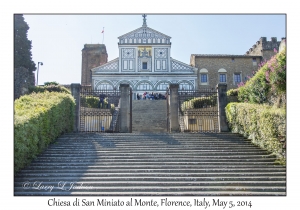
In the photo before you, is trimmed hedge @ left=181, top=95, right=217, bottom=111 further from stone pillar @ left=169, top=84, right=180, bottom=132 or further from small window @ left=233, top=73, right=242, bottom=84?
small window @ left=233, top=73, right=242, bottom=84

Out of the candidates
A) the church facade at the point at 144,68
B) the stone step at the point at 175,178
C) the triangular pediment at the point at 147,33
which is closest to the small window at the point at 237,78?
the church facade at the point at 144,68

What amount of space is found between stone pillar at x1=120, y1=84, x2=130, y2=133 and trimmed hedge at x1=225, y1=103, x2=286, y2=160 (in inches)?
179

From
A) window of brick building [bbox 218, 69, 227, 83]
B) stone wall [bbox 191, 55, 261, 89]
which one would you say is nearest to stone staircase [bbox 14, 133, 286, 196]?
stone wall [bbox 191, 55, 261, 89]

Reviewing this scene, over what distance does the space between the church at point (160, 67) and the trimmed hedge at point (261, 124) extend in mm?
24528

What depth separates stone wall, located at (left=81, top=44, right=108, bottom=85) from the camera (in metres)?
47.1

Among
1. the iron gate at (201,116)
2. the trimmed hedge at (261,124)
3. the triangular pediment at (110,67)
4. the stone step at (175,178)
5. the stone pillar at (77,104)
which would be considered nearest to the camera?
the stone step at (175,178)

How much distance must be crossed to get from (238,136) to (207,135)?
1253mm

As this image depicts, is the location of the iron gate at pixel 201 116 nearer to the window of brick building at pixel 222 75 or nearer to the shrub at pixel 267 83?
the shrub at pixel 267 83

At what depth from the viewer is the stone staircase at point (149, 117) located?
682 inches

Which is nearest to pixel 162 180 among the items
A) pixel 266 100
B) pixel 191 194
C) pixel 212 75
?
pixel 191 194

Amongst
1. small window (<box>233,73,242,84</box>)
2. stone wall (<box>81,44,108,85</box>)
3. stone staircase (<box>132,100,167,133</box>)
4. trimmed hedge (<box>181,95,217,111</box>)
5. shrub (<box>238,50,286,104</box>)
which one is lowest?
stone staircase (<box>132,100,167,133</box>)

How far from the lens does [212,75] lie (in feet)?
133
